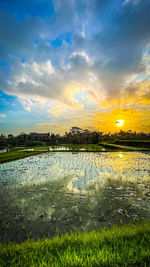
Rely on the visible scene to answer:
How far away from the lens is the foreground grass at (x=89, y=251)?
1.77 meters

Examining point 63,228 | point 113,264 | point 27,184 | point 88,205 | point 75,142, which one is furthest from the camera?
point 75,142

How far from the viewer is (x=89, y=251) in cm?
205

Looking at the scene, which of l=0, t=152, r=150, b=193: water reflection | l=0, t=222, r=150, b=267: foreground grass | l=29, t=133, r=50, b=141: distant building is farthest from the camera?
l=29, t=133, r=50, b=141: distant building

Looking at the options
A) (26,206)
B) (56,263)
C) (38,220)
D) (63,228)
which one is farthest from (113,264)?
(26,206)

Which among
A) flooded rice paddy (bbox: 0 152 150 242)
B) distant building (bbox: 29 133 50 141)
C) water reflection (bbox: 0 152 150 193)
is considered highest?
distant building (bbox: 29 133 50 141)

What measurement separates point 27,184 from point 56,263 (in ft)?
18.2

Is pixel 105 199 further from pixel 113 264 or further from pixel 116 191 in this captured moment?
pixel 113 264

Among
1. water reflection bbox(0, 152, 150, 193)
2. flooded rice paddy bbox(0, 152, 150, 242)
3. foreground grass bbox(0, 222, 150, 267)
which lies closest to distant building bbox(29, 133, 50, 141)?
water reflection bbox(0, 152, 150, 193)

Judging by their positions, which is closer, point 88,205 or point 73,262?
point 73,262

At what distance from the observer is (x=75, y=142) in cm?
6019

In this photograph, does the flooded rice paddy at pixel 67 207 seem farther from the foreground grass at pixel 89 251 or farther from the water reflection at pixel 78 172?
the water reflection at pixel 78 172

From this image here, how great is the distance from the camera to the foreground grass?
177cm

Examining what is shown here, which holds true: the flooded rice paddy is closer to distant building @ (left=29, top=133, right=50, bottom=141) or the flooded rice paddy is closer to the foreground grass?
the foreground grass

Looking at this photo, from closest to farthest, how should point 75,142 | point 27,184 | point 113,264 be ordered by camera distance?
point 113,264, point 27,184, point 75,142
